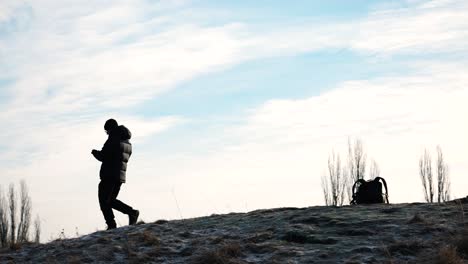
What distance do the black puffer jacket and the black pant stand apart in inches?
5.3

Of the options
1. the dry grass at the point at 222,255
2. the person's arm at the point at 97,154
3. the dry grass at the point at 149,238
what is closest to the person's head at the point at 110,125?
the person's arm at the point at 97,154

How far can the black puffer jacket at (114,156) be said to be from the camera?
12.0 meters

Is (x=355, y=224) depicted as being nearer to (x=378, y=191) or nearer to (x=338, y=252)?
(x=338, y=252)

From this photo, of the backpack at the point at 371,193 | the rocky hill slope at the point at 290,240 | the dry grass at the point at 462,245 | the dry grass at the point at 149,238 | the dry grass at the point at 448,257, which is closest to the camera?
the dry grass at the point at 448,257

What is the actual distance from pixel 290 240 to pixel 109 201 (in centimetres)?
411

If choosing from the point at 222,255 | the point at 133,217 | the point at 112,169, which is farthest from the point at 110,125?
the point at 222,255

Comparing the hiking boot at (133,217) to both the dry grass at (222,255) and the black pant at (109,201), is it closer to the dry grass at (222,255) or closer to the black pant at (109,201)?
the black pant at (109,201)

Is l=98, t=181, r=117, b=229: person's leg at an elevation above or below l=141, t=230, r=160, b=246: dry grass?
above

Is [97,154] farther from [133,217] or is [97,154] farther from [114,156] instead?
[133,217]

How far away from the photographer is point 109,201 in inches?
474

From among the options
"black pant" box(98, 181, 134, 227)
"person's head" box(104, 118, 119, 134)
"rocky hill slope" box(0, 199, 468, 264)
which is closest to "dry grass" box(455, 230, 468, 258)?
"rocky hill slope" box(0, 199, 468, 264)

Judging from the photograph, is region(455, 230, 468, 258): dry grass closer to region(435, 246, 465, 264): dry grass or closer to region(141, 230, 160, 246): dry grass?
region(435, 246, 465, 264): dry grass

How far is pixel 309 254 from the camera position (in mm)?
8648

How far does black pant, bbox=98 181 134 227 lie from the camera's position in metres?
12.0
